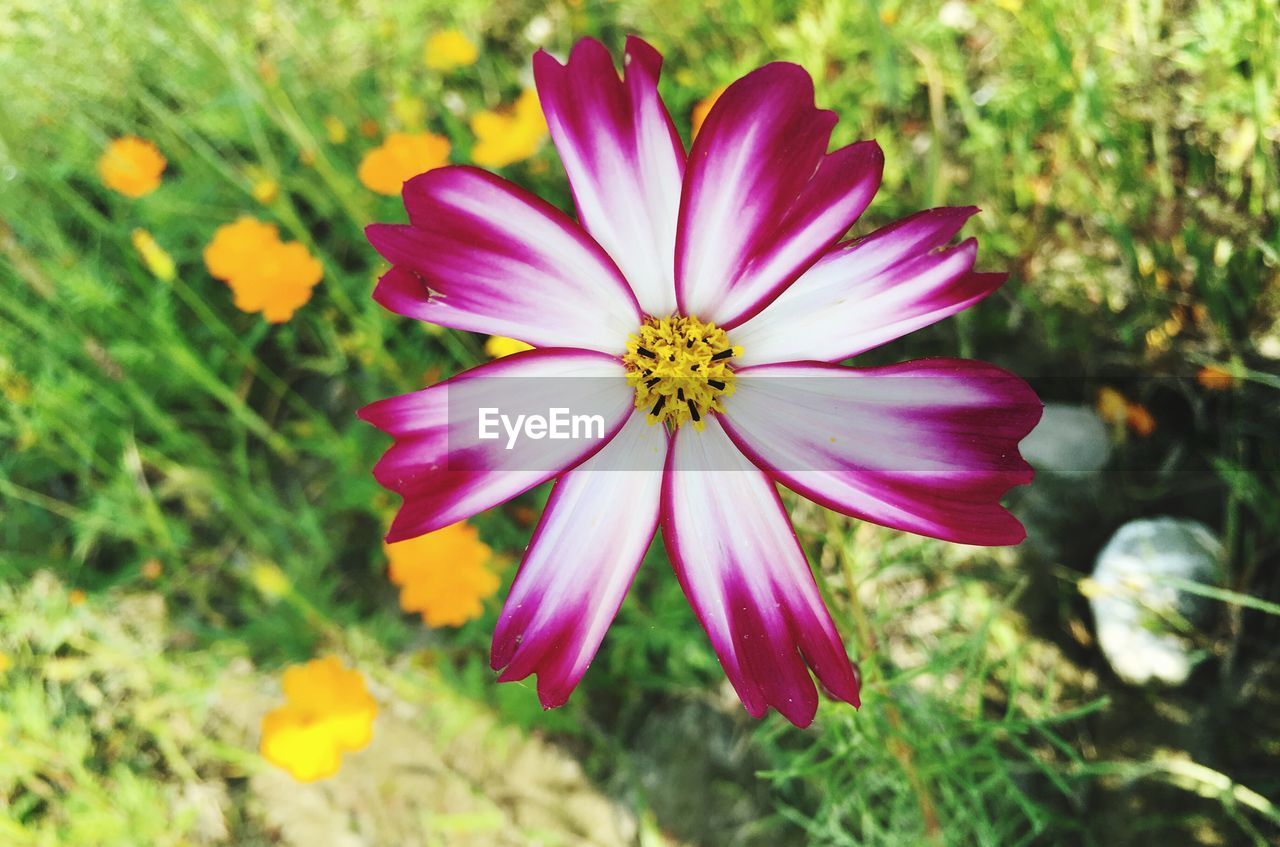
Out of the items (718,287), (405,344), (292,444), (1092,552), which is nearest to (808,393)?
(718,287)

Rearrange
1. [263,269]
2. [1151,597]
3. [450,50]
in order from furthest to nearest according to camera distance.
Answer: [450,50]
[263,269]
[1151,597]

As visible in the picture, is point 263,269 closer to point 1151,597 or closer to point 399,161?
point 399,161

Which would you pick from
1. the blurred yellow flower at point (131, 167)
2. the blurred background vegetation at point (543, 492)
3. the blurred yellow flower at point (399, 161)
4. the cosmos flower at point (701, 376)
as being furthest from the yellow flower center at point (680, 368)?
the blurred yellow flower at point (131, 167)

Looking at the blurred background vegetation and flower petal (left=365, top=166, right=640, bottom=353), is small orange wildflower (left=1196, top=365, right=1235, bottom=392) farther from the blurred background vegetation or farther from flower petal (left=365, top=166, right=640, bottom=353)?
flower petal (left=365, top=166, right=640, bottom=353)

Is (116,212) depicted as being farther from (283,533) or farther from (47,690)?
(47,690)

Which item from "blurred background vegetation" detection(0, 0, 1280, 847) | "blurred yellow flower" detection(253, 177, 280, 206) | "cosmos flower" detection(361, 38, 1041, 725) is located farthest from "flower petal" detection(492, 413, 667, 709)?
"blurred yellow flower" detection(253, 177, 280, 206)

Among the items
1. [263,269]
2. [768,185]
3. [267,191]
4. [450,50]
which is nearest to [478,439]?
[768,185]

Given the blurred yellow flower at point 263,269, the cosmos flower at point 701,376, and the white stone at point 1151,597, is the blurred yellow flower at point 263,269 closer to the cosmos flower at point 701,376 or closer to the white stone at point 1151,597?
the cosmos flower at point 701,376
